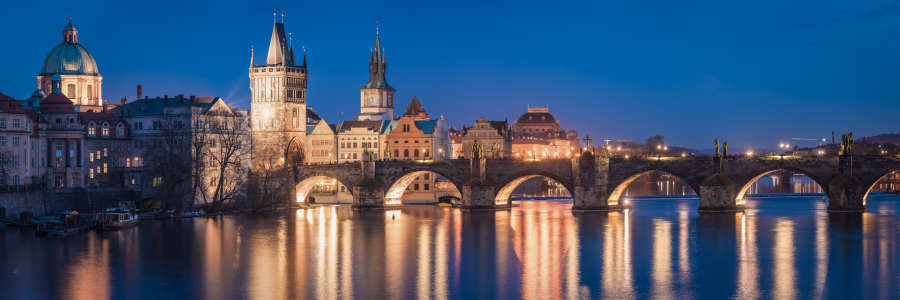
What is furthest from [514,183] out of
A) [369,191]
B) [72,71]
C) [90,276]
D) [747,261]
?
[72,71]

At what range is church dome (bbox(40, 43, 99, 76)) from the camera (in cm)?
10588

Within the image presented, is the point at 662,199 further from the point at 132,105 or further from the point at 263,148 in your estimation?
the point at 132,105

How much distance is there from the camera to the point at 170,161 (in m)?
82.5

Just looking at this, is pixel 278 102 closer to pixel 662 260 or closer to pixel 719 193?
pixel 719 193

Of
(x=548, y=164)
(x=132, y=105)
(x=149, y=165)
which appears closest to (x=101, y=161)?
(x=149, y=165)

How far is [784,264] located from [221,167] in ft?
176

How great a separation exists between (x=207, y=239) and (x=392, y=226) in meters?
15.4

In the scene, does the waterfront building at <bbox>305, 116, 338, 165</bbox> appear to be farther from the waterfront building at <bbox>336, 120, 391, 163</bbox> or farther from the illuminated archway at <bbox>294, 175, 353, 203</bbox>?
the illuminated archway at <bbox>294, 175, 353, 203</bbox>

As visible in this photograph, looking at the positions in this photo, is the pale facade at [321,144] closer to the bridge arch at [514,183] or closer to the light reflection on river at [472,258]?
the bridge arch at [514,183]

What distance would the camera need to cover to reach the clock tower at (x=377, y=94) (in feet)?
435

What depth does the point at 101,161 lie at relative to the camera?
87.6m

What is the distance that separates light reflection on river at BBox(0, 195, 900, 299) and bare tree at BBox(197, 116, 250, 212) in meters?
6.62

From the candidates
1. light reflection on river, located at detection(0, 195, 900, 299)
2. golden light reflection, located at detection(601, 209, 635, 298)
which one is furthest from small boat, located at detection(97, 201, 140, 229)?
golden light reflection, located at detection(601, 209, 635, 298)

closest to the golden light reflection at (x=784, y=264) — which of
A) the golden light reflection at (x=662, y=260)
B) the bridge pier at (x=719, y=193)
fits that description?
the golden light reflection at (x=662, y=260)
